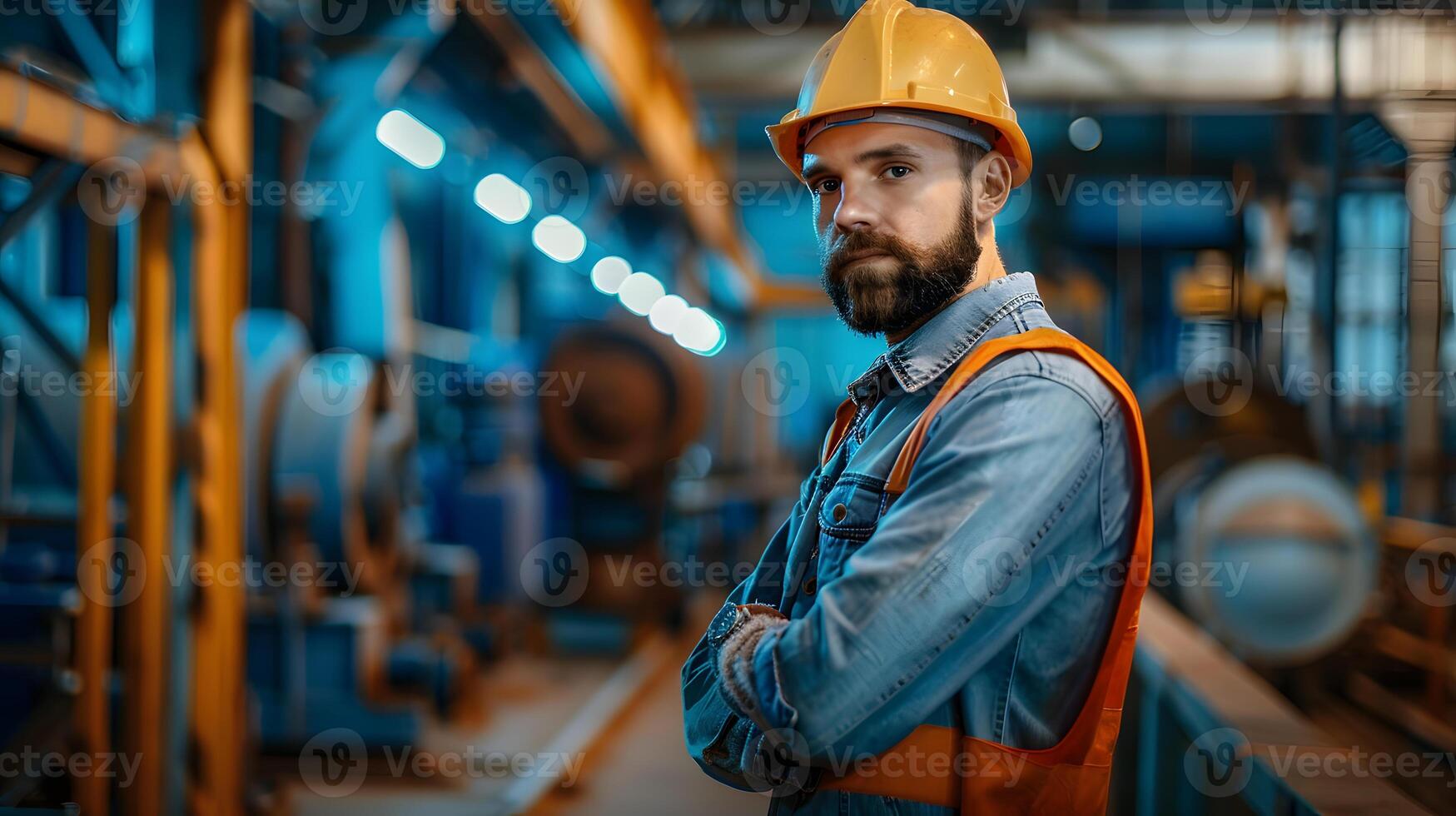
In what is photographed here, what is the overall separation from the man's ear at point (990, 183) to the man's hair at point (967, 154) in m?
0.01

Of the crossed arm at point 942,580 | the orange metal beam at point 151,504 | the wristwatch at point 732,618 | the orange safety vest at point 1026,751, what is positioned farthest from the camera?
the orange metal beam at point 151,504

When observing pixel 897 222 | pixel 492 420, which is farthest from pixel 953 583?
pixel 492 420

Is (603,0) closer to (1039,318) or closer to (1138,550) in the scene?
(1039,318)

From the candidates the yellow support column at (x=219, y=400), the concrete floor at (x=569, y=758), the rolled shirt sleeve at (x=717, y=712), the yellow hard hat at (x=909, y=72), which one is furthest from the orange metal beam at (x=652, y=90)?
the concrete floor at (x=569, y=758)

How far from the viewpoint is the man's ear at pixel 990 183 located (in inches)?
60.2

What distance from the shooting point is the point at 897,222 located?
1442 millimetres

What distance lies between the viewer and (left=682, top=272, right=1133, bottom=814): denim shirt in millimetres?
1198

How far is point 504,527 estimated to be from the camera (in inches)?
291

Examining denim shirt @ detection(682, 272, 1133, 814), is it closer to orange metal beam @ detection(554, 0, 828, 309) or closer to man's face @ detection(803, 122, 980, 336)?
man's face @ detection(803, 122, 980, 336)

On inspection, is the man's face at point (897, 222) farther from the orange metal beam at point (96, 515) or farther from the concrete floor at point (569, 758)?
the concrete floor at point (569, 758)

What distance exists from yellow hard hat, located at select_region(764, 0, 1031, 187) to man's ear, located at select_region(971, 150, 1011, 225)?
0.03 metres

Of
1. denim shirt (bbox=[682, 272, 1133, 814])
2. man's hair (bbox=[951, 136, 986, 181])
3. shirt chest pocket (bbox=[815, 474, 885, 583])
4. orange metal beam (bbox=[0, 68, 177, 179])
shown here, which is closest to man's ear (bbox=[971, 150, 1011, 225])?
man's hair (bbox=[951, 136, 986, 181])

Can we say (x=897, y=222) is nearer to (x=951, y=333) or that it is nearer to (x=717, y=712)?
(x=951, y=333)

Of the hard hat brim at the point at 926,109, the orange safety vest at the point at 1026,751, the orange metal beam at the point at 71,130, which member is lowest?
the orange safety vest at the point at 1026,751
